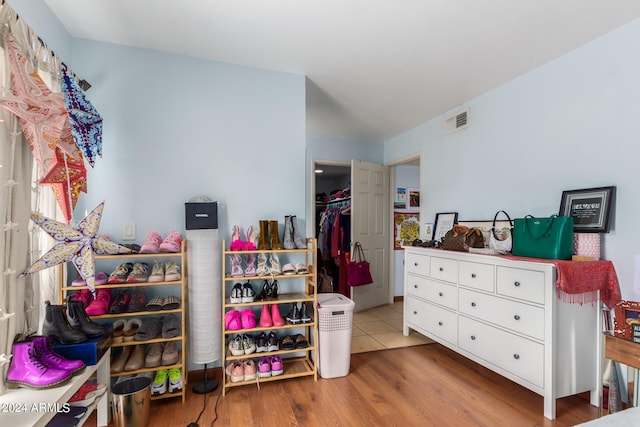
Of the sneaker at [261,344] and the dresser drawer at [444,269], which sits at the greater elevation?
the dresser drawer at [444,269]

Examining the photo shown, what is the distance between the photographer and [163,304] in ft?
7.26

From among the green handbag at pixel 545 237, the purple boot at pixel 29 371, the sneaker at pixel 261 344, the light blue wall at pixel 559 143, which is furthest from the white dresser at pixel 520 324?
the purple boot at pixel 29 371

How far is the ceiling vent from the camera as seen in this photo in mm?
3357

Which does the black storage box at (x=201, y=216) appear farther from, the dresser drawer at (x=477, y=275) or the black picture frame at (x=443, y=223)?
the black picture frame at (x=443, y=223)

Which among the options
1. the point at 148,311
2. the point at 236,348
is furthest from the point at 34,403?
the point at 236,348

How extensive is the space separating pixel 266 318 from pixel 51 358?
1273 mm

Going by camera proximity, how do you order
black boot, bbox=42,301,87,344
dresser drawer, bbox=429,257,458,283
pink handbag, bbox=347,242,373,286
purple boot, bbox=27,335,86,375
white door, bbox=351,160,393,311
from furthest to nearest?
white door, bbox=351,160,393,311 < pink handbag, bbox=347,242,373,286 < dresser drawer, bbox=429,257,458,283 < black boot, bbox=42,301,87,344 < purple boot, bbox=27,335,86,375

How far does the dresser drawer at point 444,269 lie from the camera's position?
2812 millimetres

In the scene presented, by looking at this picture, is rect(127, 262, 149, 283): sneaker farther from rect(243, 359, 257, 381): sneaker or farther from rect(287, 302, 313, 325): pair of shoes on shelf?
rect(287, 302, 313, 325): pair of shoes on shelf

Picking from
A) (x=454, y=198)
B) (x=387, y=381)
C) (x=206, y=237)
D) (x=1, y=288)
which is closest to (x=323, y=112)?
(x=454, y=198)

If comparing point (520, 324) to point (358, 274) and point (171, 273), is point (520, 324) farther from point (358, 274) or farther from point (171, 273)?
point (171, 273)

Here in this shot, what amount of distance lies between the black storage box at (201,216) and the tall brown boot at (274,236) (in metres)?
0.43

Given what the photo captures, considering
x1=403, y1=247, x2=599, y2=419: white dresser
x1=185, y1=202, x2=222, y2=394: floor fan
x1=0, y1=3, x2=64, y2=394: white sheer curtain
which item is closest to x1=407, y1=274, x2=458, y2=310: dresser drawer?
x1=403, y1=247, x2=599, y2=419: white dresser

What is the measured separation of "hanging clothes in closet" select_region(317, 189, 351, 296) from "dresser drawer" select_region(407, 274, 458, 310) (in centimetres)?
124
